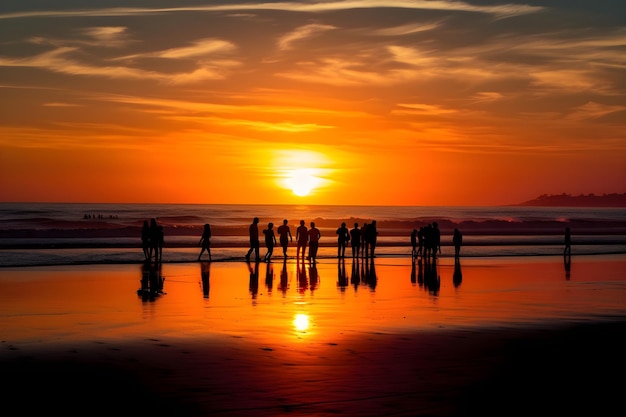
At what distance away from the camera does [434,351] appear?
1253 centimetres

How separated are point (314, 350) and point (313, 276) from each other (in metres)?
16.0

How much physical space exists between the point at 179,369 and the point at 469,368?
4291 mm

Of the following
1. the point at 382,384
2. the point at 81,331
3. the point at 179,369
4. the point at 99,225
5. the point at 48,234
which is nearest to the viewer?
the point at 382,384

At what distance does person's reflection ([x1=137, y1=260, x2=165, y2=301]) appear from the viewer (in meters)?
21.0

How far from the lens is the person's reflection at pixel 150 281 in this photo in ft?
68.8

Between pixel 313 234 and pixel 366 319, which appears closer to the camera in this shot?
pixel 366 319

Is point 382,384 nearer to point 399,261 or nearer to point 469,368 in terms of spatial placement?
point 469,368

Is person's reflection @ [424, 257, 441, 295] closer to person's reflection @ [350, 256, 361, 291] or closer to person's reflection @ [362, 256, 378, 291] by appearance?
person's reflection @ [362, 256, 378, 291]

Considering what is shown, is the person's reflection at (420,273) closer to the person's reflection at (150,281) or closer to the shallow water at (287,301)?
the shallow water at (287,301)

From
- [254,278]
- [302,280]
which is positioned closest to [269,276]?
[254,278]

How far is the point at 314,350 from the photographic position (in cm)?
1253

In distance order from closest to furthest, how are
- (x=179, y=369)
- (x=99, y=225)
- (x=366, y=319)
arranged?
1. (x=179, y=369)
2. (x=366, y=319)
3. (x=99, y=225)

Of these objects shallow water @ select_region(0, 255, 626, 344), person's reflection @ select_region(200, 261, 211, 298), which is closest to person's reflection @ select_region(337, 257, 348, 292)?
shallow water @ select_region(0, 255, 626, 344)

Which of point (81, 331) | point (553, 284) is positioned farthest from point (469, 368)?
point (553, 284)
